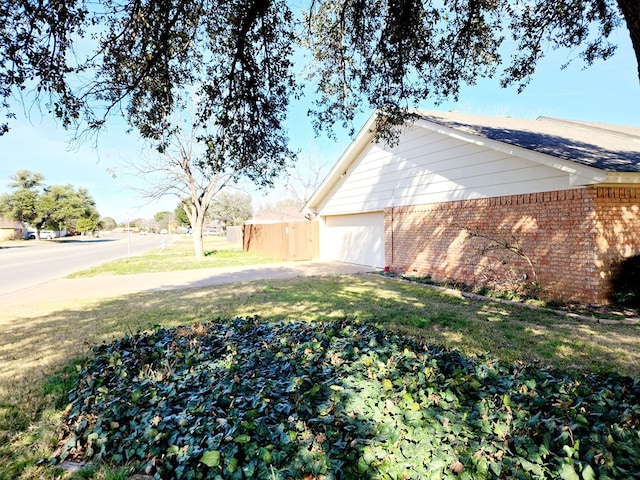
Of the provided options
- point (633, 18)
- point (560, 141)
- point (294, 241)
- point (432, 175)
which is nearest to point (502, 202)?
point (560, 141)

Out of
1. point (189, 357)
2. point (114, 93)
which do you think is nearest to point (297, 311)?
point (189, 357)

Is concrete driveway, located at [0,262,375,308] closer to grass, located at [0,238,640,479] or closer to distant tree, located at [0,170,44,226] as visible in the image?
grass, located at [0,238,640,479]

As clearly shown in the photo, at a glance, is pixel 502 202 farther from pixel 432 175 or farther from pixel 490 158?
pixel 432 175

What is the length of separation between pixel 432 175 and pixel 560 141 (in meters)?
3.15

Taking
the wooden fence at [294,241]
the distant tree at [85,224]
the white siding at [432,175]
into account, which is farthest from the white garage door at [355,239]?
the distant tree at [85,224]

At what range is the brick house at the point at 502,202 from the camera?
661 cm

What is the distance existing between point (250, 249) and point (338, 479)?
73.2 feet

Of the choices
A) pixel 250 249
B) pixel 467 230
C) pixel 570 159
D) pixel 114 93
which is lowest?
pixel 250 249

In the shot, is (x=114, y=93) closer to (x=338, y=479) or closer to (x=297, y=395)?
(x=297, y=395)

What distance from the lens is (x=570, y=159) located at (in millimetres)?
6523

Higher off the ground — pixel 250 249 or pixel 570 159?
pixel 570 159

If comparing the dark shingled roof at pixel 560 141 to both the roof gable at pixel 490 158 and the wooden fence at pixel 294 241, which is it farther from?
the wooden fence at pixel 294 241

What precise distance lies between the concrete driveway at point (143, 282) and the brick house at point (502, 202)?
111 inches

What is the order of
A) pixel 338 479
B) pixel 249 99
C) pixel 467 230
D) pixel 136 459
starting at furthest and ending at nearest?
1. pixel 467 230
2. pixel 249 99
3. pixel 136 459
4. pixel 338 479
